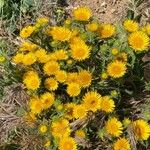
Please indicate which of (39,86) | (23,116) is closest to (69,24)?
(39,86)

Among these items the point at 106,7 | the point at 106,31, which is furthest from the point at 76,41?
the point at 106,7

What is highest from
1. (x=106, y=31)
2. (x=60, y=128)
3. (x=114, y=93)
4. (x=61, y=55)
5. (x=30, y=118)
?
(x=106, y=31)

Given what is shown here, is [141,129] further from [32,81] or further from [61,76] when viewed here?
[32,81]

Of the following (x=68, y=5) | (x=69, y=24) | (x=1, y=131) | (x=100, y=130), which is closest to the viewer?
(x=100, y=130)

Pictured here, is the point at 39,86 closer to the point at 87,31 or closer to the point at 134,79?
the point at 87,31

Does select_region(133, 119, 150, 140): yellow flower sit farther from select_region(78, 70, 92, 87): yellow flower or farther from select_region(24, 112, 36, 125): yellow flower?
select_region(24, 112, 36, 125): yellow flower
